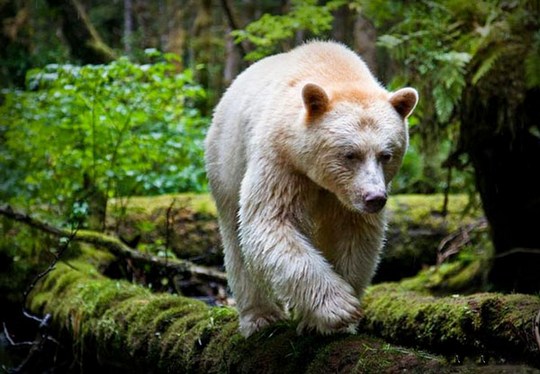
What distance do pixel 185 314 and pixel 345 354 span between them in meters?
2.25

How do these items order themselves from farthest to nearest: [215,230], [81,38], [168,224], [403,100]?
1. [81,38]
2. [215,230]
3. [168,224]
4. [403,100]

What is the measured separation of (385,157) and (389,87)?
3.71 m

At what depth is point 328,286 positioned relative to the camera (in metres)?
4.28

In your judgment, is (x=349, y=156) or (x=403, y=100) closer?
(x=349, y=156)

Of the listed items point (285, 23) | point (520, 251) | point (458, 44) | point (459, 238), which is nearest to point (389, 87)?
point (458, 44)

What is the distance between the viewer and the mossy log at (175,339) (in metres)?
3.76

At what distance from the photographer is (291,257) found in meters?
4.34

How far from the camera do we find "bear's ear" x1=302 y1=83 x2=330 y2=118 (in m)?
4.44

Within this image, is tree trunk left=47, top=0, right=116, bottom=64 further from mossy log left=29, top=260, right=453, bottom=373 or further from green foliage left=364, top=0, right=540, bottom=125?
green foliage left=364, top=0, right=540, bottom=125

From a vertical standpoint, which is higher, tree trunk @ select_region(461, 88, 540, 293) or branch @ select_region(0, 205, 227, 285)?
tree trunk @ select_region(461, 88, 540, 293)

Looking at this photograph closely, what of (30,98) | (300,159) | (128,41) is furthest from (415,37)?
(128,41)

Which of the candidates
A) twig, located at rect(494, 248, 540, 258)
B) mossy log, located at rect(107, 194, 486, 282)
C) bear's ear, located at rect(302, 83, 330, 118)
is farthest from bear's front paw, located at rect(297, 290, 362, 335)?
mossy log, located at rect(107, 194, 486, 282)

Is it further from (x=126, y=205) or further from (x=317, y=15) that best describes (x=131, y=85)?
(x=317, y=15)

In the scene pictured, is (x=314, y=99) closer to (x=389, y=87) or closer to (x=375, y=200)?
(x=375, y=200)
